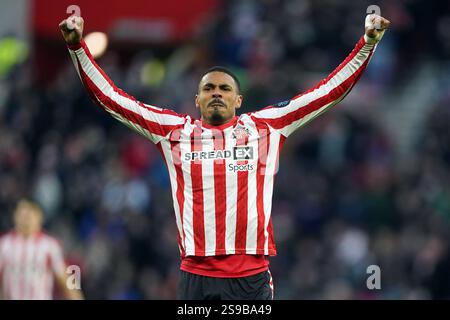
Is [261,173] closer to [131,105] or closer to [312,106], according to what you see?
[312,106]

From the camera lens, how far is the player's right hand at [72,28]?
7.77 metres

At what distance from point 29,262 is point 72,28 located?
19.1 feet

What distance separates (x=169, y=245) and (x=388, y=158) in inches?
136

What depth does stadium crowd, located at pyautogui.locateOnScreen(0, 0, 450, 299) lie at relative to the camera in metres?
16.4

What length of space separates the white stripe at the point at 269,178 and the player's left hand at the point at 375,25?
2.81 feet

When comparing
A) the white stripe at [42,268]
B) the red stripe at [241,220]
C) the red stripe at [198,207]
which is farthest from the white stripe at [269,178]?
the white stripe at [42,268]

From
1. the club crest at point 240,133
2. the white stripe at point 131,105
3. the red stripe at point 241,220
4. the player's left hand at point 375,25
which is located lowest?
the red stripe at point 241,220

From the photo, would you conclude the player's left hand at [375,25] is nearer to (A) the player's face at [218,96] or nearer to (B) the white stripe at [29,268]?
(A) the player's face at [218,96]

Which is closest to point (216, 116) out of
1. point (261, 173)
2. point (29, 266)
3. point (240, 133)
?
point (240, 133)

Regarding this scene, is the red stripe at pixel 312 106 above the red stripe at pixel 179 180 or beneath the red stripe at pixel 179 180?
above

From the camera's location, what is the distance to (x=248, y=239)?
7910mm
